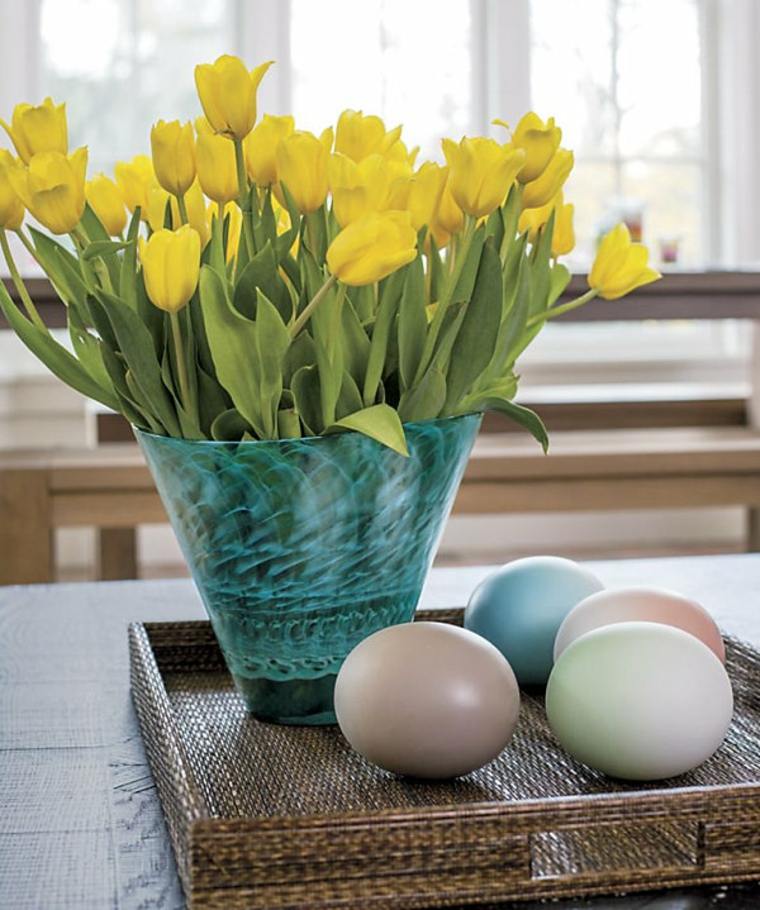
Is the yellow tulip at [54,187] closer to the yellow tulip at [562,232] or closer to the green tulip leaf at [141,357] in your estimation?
the green tulip leaf at [141,357]

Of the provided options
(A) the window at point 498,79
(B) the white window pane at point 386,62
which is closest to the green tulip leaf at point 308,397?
(A) the window at point 498,79

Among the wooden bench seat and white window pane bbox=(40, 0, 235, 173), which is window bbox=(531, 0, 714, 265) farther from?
the wooden bench seat

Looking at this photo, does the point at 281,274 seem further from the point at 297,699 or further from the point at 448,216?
the point at 297,699

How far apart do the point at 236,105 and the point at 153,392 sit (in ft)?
0.38

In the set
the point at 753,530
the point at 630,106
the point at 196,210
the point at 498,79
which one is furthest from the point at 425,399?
→ the point at 630,106

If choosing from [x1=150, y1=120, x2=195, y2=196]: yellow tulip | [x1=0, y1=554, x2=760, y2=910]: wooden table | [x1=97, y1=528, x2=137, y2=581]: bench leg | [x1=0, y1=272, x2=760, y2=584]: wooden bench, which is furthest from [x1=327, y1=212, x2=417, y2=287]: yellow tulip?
[x1=97, y1=528, x2=137, y2=581]: bench leg

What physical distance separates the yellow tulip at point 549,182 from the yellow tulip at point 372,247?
13 cm

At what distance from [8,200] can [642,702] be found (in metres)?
0.31

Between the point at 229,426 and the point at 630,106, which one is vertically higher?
the point at 630,106

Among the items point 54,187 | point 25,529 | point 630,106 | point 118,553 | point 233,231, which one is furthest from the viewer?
point 630,106

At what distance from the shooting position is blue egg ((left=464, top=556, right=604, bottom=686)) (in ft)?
1.94

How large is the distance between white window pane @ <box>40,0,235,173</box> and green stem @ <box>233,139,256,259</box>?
9.44 ft

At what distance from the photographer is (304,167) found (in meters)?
0.48

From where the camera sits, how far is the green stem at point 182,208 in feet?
1.71
